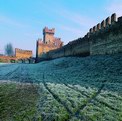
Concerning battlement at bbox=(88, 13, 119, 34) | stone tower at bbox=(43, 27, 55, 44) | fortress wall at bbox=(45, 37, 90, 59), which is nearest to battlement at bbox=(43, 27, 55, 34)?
stone tower at bbox=(43, 27, 55, 44)

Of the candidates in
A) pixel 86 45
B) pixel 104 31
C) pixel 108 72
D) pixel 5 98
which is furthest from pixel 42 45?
pixel 5 98

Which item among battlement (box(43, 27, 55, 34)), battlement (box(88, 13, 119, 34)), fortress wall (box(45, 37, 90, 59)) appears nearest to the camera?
battlement (box(88, 13, 119, 34))

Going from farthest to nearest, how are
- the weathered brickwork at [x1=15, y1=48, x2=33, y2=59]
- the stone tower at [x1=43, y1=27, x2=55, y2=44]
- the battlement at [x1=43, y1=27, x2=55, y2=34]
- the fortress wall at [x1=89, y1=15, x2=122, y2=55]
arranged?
the battlement at [x1=43, y1=27, x2=55, y2=34], the stone tower at [x1=43, y1=27, x2=55, y2=44], the weathered brickwork at [x1=15, y1=48, x2=33, y2=59], the fortress wall at [x1=89, y1=15, x2=122, y2=55]

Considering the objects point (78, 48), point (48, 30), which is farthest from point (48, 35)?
point (78, 48)

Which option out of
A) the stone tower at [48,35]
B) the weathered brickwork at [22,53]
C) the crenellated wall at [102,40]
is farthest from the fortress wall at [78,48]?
the stone tower at [48,35]

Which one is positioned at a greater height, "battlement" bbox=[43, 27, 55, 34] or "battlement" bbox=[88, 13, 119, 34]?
"battlement" bbox=[43, 27, 55, 34]

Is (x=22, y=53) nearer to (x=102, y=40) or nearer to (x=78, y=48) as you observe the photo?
(x=78, y=48)

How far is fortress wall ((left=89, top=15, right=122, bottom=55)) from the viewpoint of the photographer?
16.0m

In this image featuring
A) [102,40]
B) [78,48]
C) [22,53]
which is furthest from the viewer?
[22,53]

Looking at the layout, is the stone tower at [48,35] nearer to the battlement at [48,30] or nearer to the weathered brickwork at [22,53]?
the battlement at [48,30]

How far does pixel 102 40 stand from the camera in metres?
18.7

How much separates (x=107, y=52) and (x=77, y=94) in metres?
9.14

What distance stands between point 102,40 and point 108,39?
1.22 metres

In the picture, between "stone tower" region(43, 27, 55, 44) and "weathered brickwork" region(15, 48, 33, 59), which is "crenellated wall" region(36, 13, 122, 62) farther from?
"stone tower" region(43, 27, 55, 44)
